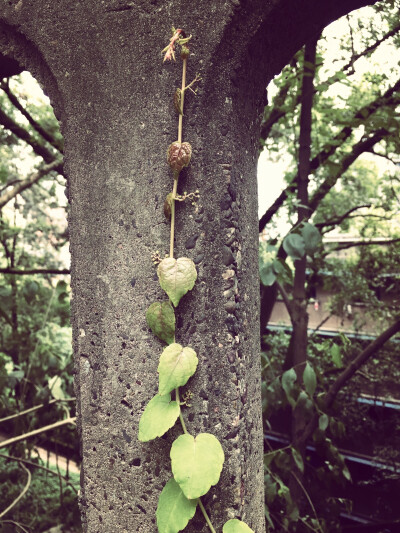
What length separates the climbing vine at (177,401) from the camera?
0.81m

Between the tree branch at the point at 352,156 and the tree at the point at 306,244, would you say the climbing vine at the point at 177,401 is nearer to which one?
the tree at the point at 306,244

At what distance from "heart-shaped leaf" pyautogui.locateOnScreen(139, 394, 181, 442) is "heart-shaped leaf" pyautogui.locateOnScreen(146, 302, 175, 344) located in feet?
0.39

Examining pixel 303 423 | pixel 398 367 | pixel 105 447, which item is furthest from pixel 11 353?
pixel 398 367

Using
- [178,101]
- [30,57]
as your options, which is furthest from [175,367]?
[30,57]

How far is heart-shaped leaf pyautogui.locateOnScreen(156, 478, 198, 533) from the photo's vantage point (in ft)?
2.70

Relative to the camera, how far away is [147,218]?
92 cm

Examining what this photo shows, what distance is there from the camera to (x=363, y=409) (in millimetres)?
3605

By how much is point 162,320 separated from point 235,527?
1.38 ft

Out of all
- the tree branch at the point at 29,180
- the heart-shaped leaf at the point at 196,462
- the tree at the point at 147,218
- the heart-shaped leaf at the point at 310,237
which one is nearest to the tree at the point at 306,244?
the heart-shaped leaf at the point at 310,237

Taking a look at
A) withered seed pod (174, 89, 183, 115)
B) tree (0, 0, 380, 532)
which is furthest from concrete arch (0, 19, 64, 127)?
withered seed pod (174, 89, 183, 115)

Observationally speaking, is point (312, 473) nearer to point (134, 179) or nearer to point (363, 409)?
point (363, 409)

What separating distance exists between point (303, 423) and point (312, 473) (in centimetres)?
91

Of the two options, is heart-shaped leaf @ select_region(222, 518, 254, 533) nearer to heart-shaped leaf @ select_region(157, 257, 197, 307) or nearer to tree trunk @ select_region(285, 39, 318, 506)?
heart-shaped leaf @ select_region(157, 257, 197, 307)

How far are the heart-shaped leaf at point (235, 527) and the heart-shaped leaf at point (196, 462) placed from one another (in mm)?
110
